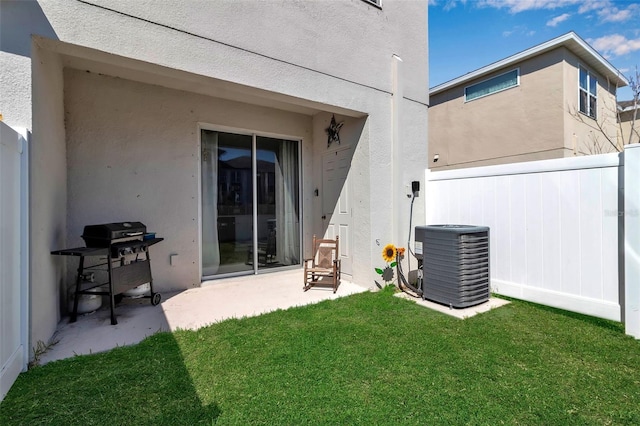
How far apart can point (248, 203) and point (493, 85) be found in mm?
8423

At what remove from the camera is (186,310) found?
3574 millimetres

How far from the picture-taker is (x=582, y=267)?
11.1 feet

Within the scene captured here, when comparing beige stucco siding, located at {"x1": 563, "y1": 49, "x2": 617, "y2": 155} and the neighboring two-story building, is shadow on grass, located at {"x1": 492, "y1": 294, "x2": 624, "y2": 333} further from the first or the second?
beige stucco siding, located at {"x1": 563, "y1": 49, "x2": 617, "y2": 155}

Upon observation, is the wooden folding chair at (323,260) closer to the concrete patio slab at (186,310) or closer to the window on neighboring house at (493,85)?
the concrete patio slab at (186,310)

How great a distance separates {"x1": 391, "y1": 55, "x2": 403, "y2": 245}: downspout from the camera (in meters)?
A: 4.62

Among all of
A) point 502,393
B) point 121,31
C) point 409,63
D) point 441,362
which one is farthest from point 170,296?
point 409,63

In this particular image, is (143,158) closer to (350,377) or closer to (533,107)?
(350,377)

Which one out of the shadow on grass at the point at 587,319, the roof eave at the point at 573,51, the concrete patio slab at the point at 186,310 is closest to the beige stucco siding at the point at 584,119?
the roof eave at the point at 573,51

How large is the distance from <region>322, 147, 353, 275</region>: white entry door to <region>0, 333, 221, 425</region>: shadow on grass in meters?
3.05

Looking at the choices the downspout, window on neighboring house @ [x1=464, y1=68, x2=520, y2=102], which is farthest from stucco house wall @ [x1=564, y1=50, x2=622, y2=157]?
the downspout

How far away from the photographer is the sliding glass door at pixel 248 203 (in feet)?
15.5

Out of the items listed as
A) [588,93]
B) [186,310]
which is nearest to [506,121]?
[588,93]

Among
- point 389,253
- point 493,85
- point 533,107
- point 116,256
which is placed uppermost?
point 493,85

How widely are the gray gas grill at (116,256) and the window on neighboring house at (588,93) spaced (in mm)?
10946
